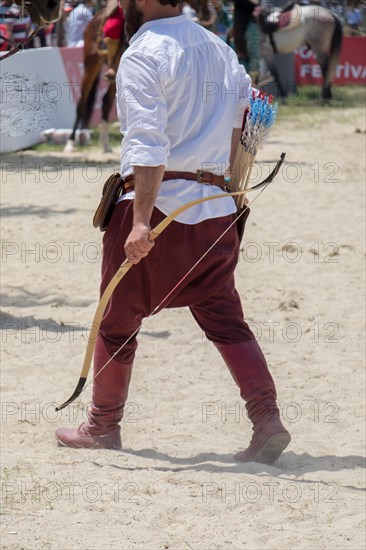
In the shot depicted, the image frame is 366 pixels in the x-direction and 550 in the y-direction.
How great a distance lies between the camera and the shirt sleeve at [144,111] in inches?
136

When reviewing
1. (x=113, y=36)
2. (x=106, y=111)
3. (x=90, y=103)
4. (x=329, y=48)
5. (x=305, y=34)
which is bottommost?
(x=329, y=48)

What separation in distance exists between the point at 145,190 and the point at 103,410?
1.01 meters

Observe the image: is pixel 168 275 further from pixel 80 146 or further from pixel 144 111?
pixel 80 146

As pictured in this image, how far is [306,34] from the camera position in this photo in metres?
17.1

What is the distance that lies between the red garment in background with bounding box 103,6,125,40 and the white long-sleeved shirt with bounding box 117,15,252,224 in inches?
262

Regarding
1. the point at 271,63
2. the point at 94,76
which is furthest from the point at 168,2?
the point at 271,63

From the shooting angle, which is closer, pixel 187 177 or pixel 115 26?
pixel 187 177

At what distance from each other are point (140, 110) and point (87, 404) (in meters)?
1.66

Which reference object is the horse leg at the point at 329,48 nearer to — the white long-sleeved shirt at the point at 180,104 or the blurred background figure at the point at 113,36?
the blurred background figure at the point at 113,36

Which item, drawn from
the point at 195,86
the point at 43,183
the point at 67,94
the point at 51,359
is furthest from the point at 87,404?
the point at 67,94

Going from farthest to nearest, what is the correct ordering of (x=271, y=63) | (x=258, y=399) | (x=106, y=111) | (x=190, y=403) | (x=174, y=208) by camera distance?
(x=271, y=63), (x=106, y=111), (x=190, y=403), (x=258, y=399), (x=174, y=208)

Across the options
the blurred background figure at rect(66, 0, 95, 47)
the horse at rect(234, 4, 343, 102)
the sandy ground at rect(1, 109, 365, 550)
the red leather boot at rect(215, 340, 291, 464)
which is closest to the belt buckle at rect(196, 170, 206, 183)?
the red leather boot at rect(215, 340, 291, 464)

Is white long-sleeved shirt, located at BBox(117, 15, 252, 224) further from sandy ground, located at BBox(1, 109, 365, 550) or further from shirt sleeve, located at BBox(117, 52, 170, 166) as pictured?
sandy ground, located at BBox(1, 109, 365, 550)

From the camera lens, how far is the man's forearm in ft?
11.5
